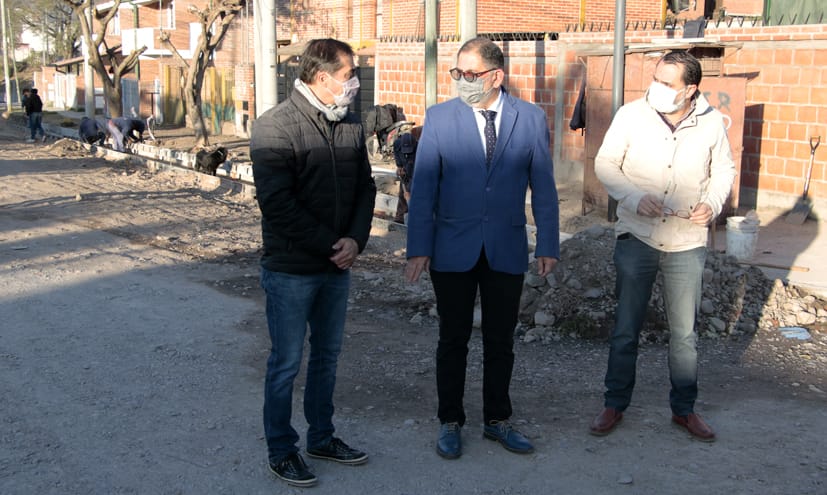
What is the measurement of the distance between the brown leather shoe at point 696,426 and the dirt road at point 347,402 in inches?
1.9

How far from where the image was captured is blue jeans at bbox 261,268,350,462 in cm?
402

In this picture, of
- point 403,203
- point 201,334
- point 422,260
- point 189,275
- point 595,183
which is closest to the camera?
point 422,260

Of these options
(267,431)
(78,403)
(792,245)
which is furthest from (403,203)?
(267,431)

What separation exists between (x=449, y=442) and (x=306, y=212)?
4.52 feet

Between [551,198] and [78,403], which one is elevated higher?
[551,198]

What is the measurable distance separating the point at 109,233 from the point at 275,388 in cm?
807

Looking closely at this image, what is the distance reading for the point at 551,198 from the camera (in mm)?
4449

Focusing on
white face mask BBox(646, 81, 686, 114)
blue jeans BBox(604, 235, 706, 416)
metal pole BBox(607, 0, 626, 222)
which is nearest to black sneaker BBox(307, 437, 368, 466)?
blue jeans BBox(604, 235, 706, 416)

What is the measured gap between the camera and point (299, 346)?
13.4ft

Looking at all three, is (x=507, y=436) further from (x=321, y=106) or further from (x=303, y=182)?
(x=321, y=106)

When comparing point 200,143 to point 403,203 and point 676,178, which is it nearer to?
point 403,203

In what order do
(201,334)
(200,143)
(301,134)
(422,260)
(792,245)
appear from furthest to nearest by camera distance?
(200,143), (792,245), (201,334), (422,260), (301,134)

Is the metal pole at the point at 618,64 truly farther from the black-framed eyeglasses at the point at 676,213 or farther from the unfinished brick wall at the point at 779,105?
the black-framed eyeglasses at the point at 676,213

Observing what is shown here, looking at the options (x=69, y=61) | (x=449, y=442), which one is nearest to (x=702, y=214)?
(x=449, y=442)
